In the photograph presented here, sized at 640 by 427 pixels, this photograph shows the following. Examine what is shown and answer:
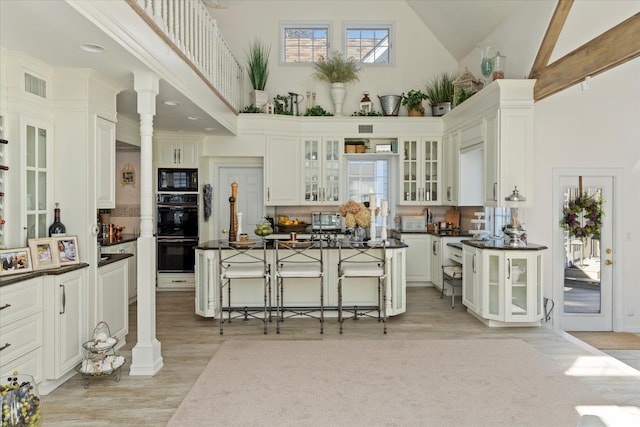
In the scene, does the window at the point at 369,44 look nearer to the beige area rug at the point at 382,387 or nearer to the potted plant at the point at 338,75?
the potted plant at the point at 338,75

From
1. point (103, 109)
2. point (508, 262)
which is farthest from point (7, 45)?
point (508, 262)

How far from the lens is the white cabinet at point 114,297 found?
402 centimetres

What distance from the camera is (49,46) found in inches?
123

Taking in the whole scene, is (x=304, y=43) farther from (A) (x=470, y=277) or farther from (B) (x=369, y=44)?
(A) (x=470, y=277)

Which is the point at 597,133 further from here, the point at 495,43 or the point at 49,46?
the point at 49,46

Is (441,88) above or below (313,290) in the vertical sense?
above

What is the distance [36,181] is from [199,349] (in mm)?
2048

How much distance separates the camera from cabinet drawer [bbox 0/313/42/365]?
2973 mm

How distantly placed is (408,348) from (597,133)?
3574 millimetres

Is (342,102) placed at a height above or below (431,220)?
above

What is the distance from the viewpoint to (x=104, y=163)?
4.07 metres

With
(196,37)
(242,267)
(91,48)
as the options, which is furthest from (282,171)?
(91,48)

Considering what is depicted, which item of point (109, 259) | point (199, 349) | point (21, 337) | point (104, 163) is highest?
point (104, 163)

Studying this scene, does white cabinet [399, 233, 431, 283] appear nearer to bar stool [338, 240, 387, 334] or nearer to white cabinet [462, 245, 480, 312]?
white cabinet [462, 245, 480, 312]
